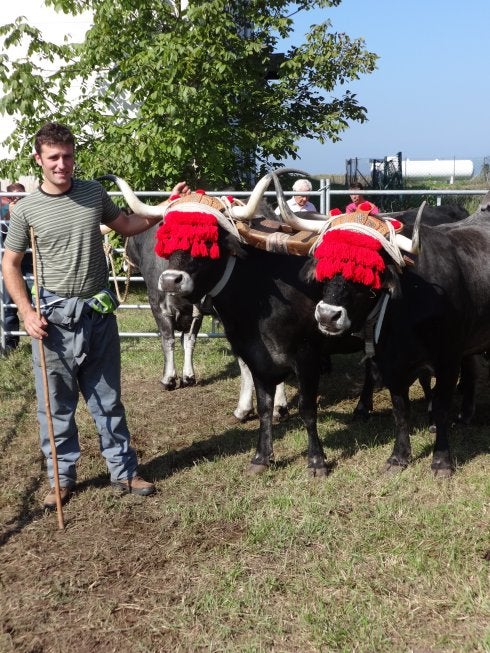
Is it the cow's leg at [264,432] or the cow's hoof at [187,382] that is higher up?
the cow's leg at [264,432]

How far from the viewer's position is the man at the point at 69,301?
448 cm

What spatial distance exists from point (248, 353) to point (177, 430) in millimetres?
1465

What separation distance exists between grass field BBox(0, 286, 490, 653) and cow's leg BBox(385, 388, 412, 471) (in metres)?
0.09

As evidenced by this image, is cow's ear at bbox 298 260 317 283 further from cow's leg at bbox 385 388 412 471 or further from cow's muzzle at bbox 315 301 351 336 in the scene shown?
cow's leg at bbox 385 388 412 471

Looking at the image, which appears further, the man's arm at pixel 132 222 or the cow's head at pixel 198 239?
the man's arm at pixel 132 222

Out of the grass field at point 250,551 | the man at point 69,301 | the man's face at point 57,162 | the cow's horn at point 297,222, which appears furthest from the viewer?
the cow's horn at point 297,222

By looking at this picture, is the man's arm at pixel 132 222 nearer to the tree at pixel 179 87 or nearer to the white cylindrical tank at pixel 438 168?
the tree at pixel 179 87

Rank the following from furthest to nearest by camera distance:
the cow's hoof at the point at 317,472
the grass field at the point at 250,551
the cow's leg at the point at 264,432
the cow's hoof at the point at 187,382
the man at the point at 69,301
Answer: the cow's hoof at the point at 187,382
the cow's leg at the point at 264,432
the cow's hoof at the point at 317,472
the man at the point at 69,301
the grass field at the point at 250,551

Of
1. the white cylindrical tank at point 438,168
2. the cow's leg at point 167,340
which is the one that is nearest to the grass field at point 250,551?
the cow's leg at point 167,340

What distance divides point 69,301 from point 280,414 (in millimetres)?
2689

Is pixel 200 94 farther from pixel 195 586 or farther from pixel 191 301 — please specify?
pixel 195 586

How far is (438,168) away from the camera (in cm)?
4791

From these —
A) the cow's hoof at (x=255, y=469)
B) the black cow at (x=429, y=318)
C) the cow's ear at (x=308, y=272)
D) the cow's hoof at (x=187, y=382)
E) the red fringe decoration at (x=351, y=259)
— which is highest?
the red fringe decoration at (x=351, y=259)


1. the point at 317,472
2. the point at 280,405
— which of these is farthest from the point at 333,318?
the point at 280,405
